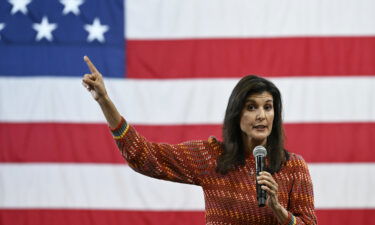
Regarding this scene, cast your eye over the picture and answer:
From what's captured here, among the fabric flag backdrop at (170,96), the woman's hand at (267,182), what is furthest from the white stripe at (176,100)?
the woman's hand at (267,182)

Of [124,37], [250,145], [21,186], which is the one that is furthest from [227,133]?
[21,186]

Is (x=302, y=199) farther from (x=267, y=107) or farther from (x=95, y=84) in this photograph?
(x=95, y=84)

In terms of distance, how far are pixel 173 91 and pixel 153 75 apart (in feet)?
→ 0.45

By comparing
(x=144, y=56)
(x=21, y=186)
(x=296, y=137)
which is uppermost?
(x=144, y=56)

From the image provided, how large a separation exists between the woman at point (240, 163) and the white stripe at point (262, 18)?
4.03 ft

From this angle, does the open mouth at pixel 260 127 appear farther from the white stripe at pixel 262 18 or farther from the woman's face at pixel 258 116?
Result: the white stripe at pixel 262 18

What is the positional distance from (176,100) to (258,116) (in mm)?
1239

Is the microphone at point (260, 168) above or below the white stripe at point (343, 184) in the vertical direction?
above

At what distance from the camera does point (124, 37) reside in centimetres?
285

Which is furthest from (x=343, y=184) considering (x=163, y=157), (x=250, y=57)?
(x=163, y=157)

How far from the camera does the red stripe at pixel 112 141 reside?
2770mm

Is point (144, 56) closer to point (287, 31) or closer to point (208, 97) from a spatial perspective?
point (208, 97)

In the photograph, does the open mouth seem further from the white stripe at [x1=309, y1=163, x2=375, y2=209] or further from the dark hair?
the white stripe at [x1=309, y1=163, x2=375, y2=209]

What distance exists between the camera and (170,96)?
280 cm
